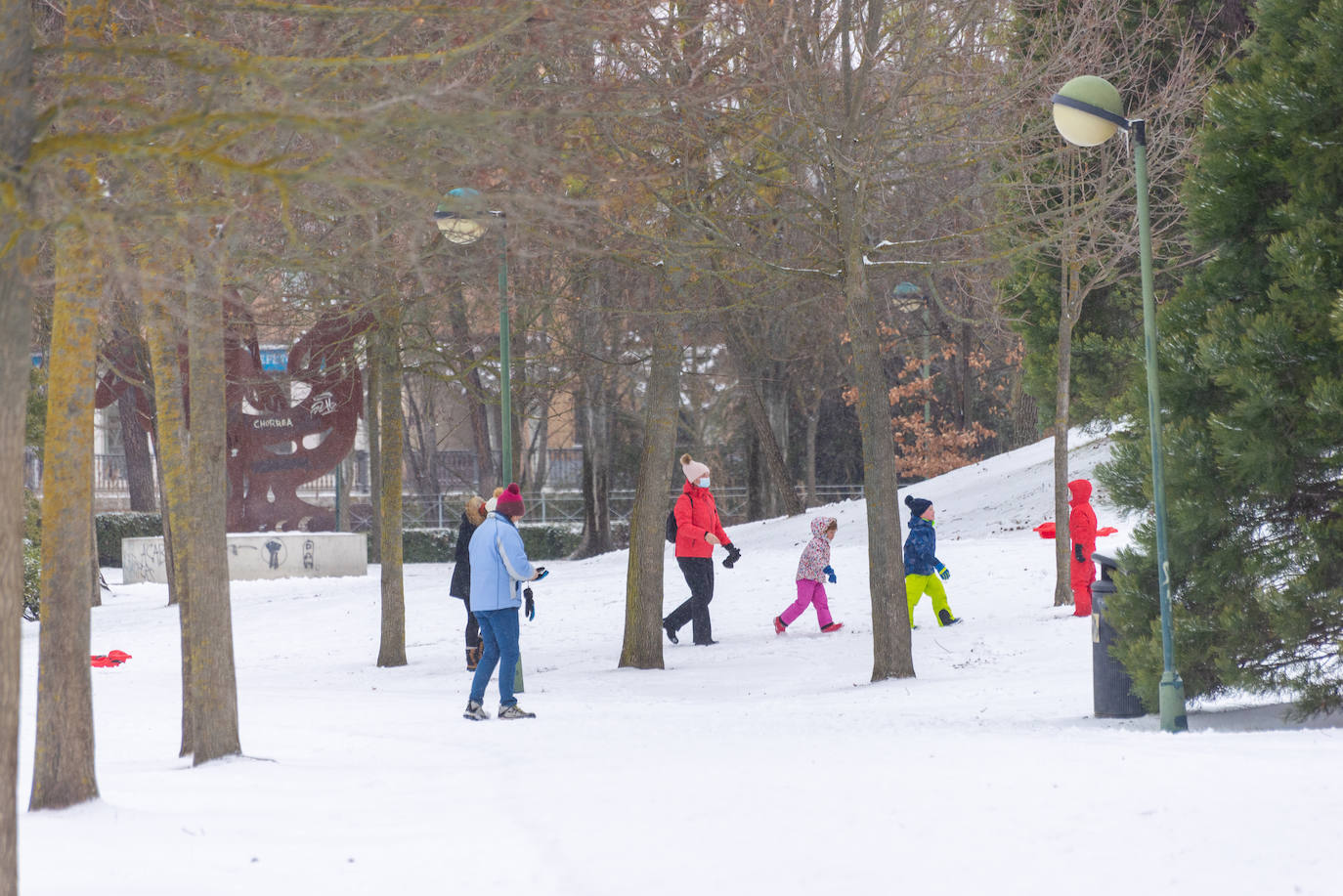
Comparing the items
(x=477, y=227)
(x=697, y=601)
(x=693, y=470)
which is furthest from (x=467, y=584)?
(x=477, y=227)

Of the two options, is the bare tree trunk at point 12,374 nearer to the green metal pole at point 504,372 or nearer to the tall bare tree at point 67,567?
the tall bare tree at point 67,567

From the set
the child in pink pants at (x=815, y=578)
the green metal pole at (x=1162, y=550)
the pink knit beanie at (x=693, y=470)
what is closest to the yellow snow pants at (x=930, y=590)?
the child in pink pants at (x=815, y=578)

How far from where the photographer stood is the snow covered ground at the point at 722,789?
5.17 meters

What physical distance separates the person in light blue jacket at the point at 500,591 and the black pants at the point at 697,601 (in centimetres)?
457

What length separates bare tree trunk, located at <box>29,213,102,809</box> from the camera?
265 inches

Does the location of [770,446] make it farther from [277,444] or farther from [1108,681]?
[1108,681]

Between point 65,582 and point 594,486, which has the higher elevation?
point 594,486

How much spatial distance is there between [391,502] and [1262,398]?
30.9 ft

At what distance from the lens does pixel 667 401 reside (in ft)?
45.1

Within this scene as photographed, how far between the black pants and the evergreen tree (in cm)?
657

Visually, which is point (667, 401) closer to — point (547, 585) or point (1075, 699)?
point (1075, 699)

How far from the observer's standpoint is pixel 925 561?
14422mm

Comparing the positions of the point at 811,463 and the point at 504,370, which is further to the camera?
the point at 811,463

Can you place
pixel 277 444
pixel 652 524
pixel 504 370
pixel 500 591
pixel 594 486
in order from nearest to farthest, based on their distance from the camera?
pixel 500 591 < pixel 504 370 < pixel 652 524 < pixel 277 444 < pixel 594 486
